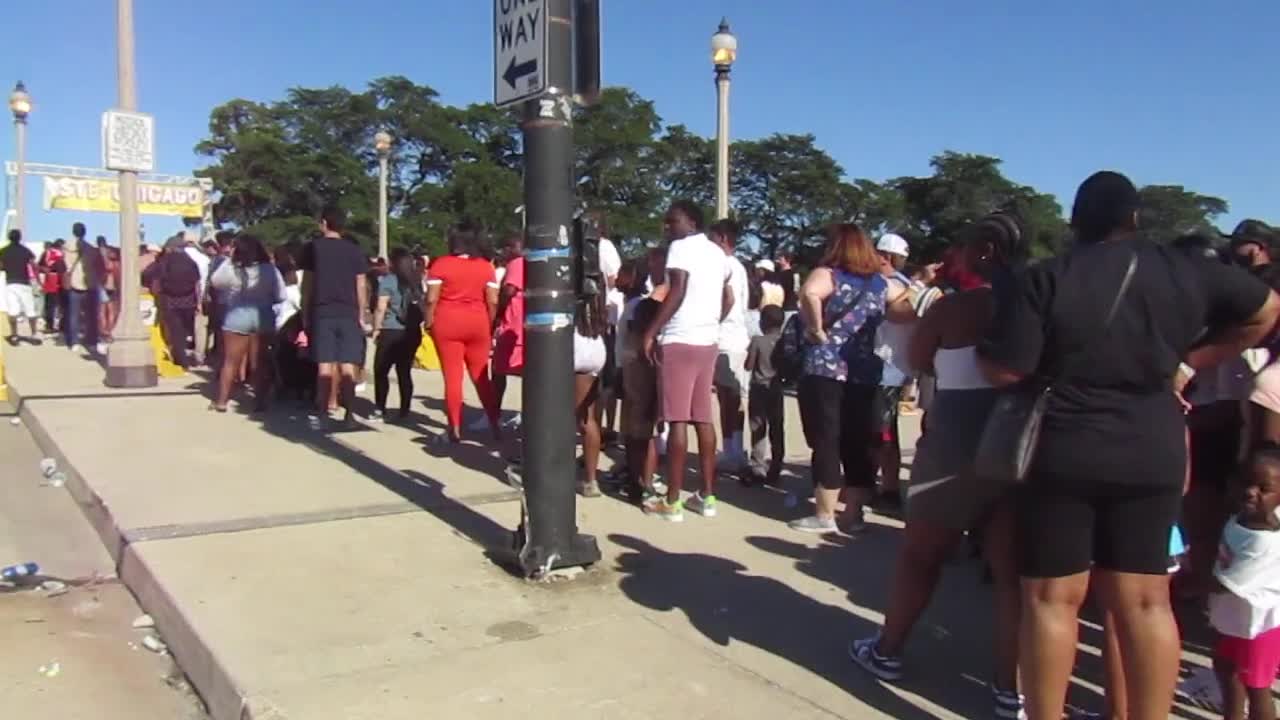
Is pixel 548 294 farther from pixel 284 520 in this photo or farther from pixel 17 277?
pixel 17 277

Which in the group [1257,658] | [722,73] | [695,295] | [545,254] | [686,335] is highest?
[722,73]

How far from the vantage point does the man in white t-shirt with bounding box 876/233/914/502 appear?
5.52 meters

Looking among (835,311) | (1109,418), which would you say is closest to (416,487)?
(835,311)

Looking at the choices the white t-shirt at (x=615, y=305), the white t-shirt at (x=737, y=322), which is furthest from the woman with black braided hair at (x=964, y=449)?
the white t-shirt at (x=615, y=305)

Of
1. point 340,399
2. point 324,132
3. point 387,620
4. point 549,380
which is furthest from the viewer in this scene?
point 324,132

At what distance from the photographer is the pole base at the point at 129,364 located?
10.7 m

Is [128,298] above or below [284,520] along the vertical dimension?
above

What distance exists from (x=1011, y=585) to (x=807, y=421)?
7.69ft

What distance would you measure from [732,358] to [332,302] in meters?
3.45

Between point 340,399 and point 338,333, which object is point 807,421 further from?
point 340,399

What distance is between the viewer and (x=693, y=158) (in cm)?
7106

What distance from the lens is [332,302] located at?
8211 millimetres

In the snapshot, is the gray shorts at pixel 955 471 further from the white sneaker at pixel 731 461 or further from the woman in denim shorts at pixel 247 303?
the woman in denim shorts at pixel 247 303

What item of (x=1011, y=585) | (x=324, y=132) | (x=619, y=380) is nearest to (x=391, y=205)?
(x=324, y=132)
